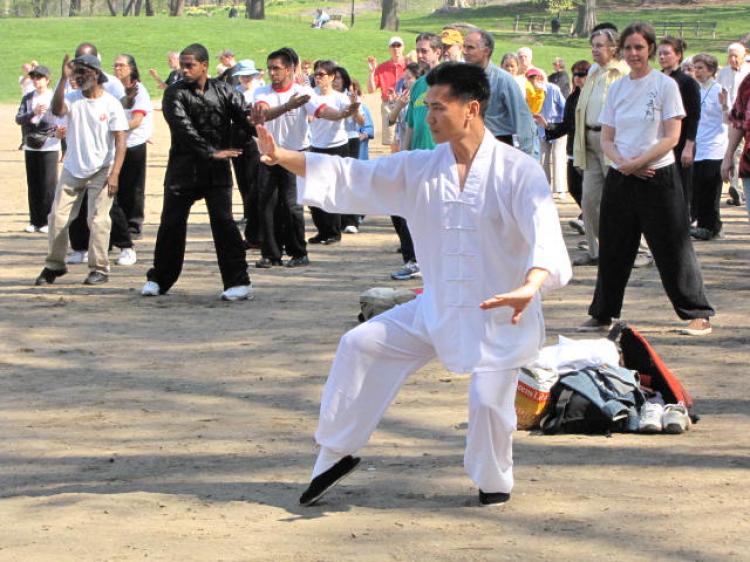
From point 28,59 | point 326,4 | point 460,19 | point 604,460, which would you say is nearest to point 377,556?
point 604,460

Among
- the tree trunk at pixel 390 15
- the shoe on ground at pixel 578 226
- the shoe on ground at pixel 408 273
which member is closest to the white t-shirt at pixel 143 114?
the shoe on ground at pixel 408 273

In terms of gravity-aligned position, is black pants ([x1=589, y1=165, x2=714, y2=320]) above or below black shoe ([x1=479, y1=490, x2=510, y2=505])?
above

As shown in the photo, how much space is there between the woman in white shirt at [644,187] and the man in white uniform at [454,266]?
11.9 ft

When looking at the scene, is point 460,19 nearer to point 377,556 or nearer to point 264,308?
point 264,308

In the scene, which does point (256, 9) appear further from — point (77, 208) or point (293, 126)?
point (77, 208)

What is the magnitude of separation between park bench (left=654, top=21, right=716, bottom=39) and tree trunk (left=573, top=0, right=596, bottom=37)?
125 inches

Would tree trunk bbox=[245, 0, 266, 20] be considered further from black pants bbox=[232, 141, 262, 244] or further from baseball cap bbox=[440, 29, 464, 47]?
baseball cap bbox=[440, 29, 464, 47]

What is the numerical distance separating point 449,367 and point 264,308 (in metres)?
5.52

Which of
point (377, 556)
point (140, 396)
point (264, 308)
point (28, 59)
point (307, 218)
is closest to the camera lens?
point (377, 556)

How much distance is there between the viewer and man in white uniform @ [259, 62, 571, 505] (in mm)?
5652

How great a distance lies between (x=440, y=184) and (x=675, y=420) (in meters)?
2.04

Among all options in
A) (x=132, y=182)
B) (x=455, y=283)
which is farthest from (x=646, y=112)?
(x=132, y=182)

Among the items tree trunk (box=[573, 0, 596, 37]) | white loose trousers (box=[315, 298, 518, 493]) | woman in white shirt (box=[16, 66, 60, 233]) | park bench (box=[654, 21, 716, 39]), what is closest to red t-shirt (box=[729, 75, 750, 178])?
white loose trousers (box=[315, 298, 518, 493])

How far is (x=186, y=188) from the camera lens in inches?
441
